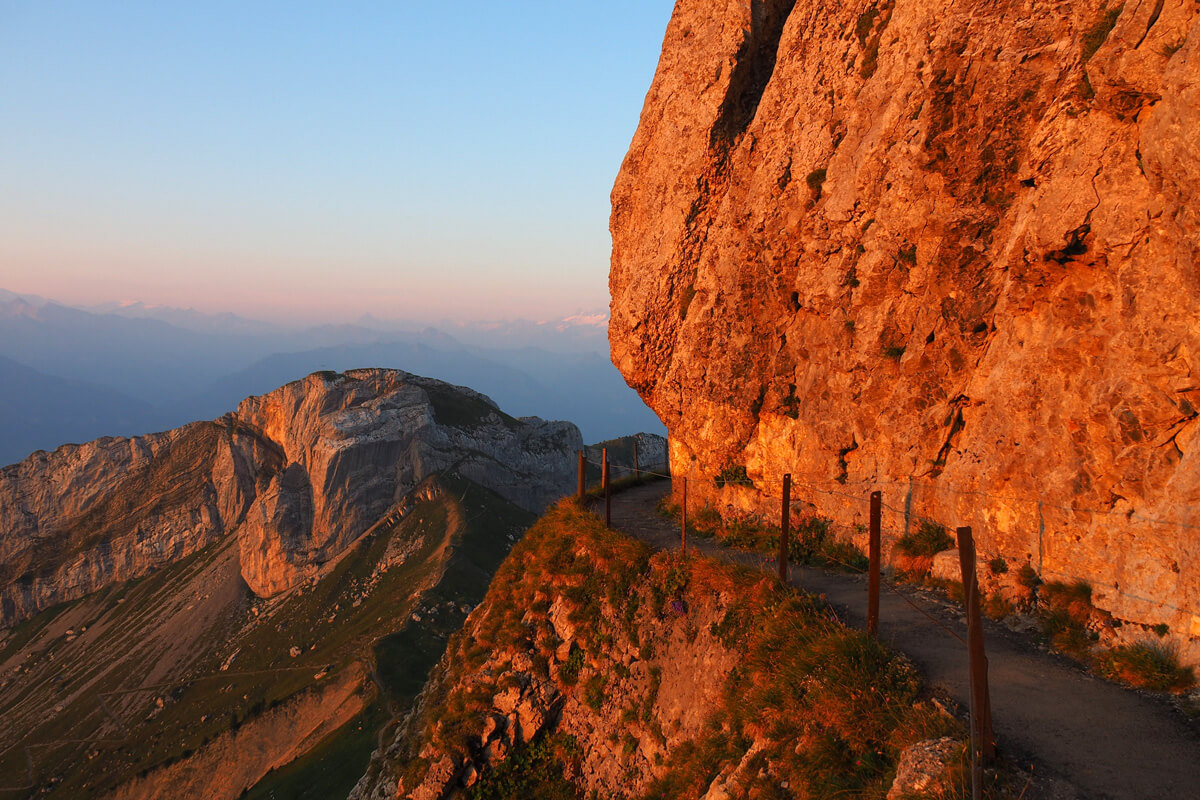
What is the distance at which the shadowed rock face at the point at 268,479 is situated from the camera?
84.3m

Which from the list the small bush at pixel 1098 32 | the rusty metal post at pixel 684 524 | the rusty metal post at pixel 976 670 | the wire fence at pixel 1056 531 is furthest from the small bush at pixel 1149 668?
the small bush at pixel 1098 32

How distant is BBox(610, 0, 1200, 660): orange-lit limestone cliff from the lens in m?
9.13

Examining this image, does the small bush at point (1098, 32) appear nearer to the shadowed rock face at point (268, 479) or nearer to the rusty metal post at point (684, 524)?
the rusty metal post at point (684, 524)

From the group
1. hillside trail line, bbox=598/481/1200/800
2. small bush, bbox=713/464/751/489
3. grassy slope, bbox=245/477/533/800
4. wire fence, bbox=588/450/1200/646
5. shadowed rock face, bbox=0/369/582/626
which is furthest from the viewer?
shadowed rock face, bbox=0/369/582/626

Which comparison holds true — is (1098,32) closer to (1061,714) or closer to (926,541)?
(926,541)

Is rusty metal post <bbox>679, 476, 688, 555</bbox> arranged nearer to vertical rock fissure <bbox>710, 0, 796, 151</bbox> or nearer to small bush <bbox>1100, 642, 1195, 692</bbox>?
small bush <bbox>1100, 642, 1195, 692</bbox>

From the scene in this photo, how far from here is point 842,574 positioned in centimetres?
1439

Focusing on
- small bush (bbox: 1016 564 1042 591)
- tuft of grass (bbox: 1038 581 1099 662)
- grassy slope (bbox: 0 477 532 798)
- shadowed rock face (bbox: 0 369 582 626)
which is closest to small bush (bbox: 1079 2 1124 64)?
small bush (bbox: 1016 564 1042 591)

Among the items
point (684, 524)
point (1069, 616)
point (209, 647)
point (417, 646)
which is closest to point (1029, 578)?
point (1069, 616)

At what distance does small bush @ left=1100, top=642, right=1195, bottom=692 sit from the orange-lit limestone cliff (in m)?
0.31

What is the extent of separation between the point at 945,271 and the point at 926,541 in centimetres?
584

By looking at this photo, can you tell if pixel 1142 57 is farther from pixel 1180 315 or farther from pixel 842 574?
pixel 842 574

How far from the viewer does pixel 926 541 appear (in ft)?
43.0

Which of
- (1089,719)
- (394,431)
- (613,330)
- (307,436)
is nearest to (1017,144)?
(1089,719)
